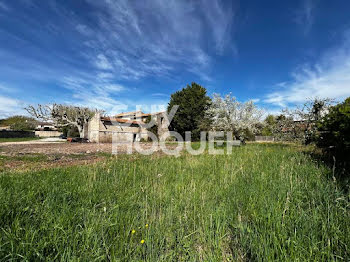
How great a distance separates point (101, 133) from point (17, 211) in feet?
82.0

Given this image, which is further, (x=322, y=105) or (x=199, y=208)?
(x=322, y=105)

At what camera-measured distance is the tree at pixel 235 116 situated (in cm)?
1670

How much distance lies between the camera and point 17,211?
1806mm

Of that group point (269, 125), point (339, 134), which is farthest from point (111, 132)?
point (339, 134)

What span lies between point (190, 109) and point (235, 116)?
38.6ft

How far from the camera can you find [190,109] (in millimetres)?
28656

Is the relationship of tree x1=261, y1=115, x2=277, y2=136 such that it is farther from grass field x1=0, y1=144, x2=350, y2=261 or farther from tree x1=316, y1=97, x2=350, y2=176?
grass field x1=0, y1=144, x2=350, y2=261

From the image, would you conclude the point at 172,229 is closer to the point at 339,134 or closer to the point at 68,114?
the point at 339,134

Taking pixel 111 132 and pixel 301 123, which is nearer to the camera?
pixel 301 123

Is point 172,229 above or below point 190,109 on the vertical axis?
below

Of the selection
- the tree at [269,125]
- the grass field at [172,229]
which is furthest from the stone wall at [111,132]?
the grass field at [172,229]

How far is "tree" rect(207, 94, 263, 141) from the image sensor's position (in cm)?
1670

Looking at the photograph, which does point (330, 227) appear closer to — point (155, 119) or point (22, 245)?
point (22, 245)

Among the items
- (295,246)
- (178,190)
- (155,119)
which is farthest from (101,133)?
(295,246)
